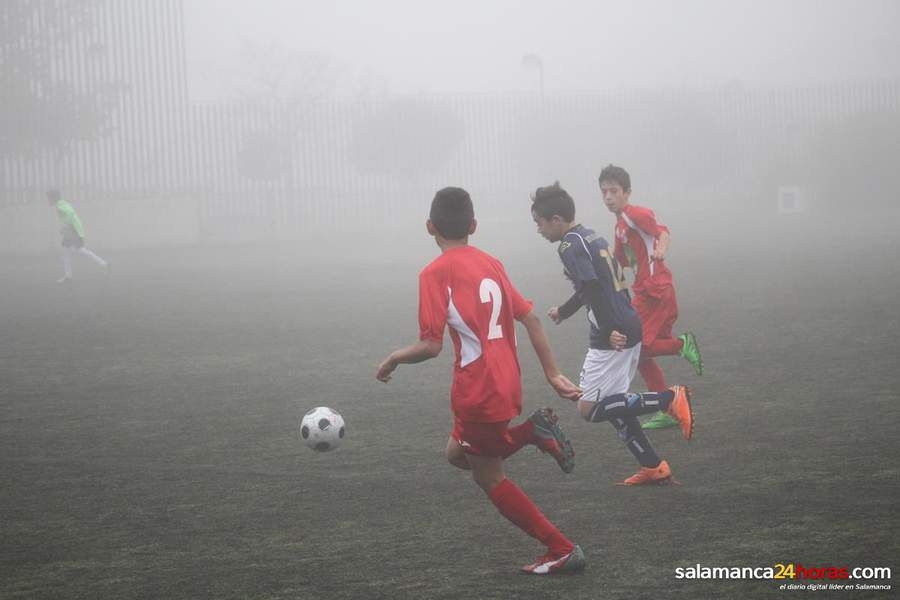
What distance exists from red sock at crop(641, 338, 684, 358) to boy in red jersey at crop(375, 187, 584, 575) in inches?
111

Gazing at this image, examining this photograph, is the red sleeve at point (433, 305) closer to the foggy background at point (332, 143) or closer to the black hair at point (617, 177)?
the black hair at point (617, 177)

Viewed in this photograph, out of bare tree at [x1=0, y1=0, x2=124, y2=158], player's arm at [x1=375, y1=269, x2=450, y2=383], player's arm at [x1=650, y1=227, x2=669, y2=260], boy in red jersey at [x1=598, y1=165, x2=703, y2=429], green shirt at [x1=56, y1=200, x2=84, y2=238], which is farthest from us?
bare tree at [x1=0, y1=0, x2=124, y2=158]

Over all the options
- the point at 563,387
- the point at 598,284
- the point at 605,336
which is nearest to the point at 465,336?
the point at 563,387

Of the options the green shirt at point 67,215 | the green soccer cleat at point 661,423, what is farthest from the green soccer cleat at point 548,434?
the green shirt at point 67,215

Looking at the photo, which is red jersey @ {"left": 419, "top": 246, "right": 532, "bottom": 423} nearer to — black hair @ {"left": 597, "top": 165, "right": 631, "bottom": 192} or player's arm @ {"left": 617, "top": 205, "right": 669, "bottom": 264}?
black hair @ {"left": 597, "top": 165, "right": 631, "bottom": 192}

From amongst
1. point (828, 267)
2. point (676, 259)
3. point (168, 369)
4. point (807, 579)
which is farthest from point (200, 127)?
point (807, 579)

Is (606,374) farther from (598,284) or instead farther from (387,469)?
(387,469)

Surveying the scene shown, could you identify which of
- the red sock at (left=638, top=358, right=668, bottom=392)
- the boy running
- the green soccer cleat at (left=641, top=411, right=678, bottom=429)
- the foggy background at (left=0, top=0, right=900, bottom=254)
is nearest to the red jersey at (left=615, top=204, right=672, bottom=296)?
the red sock at (left=638, top=358, right=668, bottom=392)

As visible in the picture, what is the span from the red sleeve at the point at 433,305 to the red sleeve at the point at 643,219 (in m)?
3.06

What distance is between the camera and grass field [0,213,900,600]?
16.7 feet

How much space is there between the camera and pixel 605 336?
652cm

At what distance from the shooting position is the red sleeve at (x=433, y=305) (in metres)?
4.89

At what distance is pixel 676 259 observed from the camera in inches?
885

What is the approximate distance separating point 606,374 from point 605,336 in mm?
214
